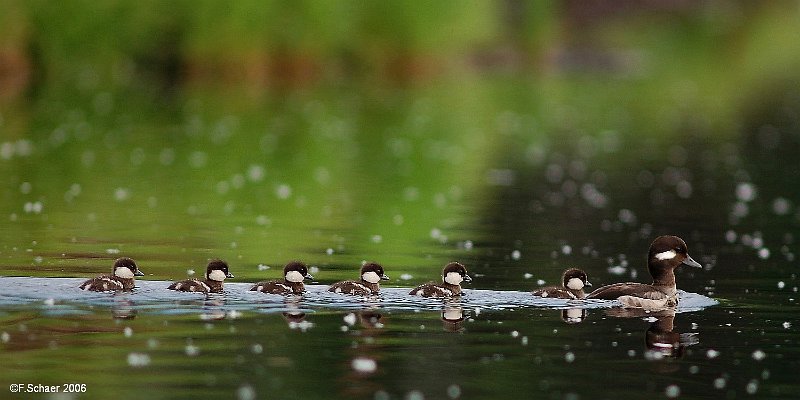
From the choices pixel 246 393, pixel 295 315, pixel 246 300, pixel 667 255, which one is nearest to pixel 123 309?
pixel 246 300

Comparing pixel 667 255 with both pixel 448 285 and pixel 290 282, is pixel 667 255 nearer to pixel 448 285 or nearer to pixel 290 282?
pixel 448 285

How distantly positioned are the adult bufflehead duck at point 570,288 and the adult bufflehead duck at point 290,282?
7.07 feet

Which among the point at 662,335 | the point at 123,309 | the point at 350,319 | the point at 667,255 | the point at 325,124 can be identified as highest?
the point at 325,124

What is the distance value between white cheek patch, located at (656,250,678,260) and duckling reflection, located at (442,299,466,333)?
1992 millimetres

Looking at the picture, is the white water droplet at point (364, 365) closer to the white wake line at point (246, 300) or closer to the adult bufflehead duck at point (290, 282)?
the white wake line at point (246, 300)

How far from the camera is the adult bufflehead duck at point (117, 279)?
571 inches

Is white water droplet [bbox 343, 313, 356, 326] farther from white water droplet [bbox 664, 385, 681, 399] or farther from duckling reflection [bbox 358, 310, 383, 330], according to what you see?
white water droplet [bbox 664, 385, 681, 399]

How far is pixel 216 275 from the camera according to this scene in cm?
1460

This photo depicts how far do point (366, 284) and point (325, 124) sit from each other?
2507 cm

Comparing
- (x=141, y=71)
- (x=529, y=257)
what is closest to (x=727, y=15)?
(x=141, y=71)

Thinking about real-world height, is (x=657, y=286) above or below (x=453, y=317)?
above

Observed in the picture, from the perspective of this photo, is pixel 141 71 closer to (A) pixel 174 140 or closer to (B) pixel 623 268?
(A) pixel 174 140

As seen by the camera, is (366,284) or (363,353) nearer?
(363,353)

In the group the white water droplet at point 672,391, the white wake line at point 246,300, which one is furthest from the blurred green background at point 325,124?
A: the white water droplet at point 672,391
